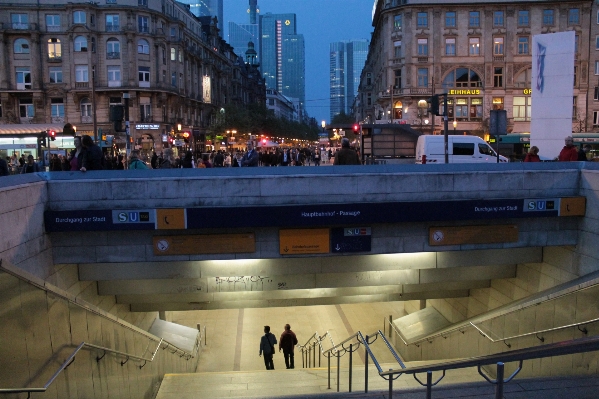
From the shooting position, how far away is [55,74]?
5153 cm

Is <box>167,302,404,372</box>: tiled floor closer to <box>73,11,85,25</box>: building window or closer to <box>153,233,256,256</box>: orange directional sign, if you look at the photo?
<box>153,233,256,256</box>: orange directional sign

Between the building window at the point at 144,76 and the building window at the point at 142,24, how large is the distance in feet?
12.2

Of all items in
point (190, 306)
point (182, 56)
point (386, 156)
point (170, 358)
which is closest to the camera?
point (170, 358)

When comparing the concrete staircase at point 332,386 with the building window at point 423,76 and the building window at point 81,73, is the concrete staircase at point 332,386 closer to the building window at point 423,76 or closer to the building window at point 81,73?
the building window at point 423,76

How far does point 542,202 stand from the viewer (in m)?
11.9

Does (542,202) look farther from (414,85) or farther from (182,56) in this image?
(182,56)

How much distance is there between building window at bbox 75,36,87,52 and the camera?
51.0 m

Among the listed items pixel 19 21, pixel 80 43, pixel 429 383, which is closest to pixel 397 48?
pixel 80 43

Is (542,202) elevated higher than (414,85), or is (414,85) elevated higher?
(414,85)

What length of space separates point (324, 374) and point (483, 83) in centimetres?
4797

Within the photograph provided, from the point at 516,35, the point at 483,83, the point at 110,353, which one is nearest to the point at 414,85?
the point at 483,83

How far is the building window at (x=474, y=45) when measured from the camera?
53688 mm

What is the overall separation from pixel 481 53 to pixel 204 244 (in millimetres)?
49625

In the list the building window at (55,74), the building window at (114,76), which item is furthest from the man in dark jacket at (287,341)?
the building window at (55,74)
